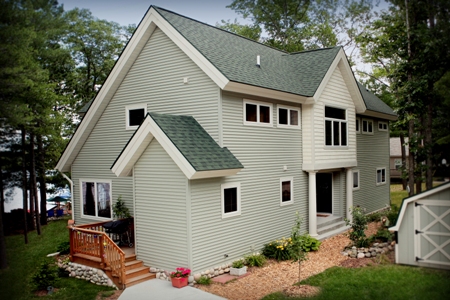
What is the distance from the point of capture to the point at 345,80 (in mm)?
12891

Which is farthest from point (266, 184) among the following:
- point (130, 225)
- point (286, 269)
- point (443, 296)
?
point (443, 296)

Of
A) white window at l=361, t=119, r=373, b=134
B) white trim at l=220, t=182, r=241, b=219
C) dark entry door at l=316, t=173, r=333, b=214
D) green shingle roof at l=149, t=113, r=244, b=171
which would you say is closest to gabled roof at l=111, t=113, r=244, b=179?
green shingle roof at l=149, t=113, r=244, b=171

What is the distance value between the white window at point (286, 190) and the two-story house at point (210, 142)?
3cm

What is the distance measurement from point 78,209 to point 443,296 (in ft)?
34.9

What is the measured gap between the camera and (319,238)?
11828 mm

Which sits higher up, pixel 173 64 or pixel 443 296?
pixel 173 64

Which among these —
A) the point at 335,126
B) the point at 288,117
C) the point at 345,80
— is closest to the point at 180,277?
the point at 288,117

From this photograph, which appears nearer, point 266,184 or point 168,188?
point 168,188

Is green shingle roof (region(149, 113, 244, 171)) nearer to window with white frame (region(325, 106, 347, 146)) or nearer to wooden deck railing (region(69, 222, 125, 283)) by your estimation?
wooden deck railing (region(69, 222, 125, 283))

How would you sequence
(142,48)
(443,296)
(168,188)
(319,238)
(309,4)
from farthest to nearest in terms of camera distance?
(319,238), (142,48), (168,188), (309,4), (443,296)

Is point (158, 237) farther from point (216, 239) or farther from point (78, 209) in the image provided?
point (78, 209)

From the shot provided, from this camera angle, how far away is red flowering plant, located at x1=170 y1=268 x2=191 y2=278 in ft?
25.5

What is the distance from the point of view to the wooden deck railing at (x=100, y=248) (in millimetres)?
8094

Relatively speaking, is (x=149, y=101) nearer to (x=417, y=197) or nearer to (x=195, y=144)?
(x=195, y=144)
